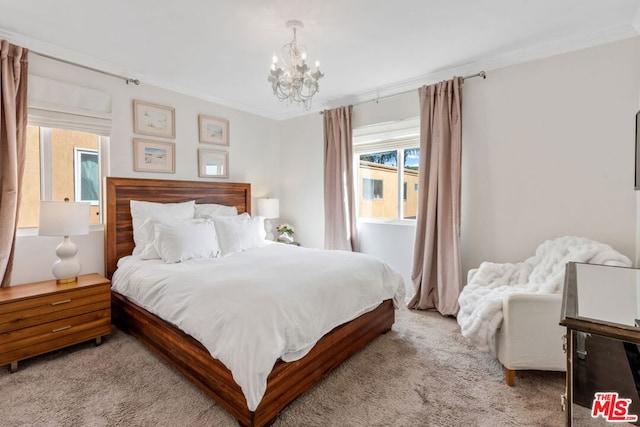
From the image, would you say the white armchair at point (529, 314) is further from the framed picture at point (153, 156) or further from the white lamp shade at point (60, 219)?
the framed picture at point (153, 156)

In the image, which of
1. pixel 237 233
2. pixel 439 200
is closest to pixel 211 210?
pixel 237 233

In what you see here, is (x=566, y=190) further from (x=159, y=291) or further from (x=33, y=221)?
(x=33, y=221)

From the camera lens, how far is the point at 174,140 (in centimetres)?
357

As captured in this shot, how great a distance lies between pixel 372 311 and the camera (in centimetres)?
254

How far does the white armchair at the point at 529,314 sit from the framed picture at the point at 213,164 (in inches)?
128

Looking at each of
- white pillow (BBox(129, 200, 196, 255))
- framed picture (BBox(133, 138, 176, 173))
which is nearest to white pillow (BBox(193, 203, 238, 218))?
white pillow (BBox(129, 200, 196, 255))

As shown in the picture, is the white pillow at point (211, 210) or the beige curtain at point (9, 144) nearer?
the beige curtain at point (9, 144)

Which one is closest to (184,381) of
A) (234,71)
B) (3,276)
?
(3,276)

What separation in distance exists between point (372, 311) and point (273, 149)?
3.14 metres

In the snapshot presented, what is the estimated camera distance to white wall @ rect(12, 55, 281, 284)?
2645 millimetres

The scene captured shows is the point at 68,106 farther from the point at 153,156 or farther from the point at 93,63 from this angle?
the point at 153,156

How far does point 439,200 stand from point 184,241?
8.46ft

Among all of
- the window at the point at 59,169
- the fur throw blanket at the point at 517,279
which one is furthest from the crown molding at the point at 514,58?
the window at the point at 59,169

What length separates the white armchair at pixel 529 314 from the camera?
1.91 meters
